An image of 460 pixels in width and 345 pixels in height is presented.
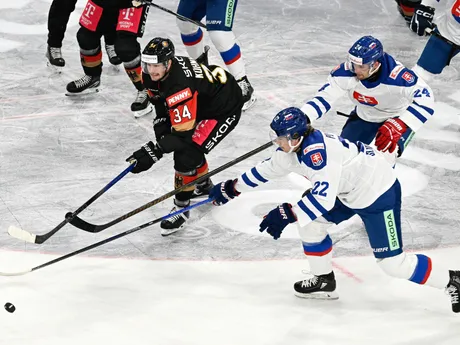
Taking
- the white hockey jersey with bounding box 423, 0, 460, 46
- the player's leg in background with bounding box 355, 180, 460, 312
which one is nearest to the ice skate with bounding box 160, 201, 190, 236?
the player's leg in background with bounding box 355, 180, 460, 312

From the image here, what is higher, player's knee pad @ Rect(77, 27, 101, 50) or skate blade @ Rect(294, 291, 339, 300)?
skate blade @ Rect(294, 291, 339, 300)

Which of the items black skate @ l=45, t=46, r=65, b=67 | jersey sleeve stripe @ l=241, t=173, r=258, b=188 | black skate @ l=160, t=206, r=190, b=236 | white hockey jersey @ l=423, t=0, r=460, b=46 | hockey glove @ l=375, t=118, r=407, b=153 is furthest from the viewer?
black skate @ l=45, t=46, r=65, b=67

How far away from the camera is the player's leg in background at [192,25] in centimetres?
597

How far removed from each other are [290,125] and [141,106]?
8.49 ft

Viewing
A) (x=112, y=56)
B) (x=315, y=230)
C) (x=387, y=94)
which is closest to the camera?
(x=315, y=230)

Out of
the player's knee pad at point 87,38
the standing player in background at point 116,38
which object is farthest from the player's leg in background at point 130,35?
the player's knee pad at point 87,38

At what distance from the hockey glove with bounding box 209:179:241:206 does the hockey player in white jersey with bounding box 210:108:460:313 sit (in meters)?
0.09

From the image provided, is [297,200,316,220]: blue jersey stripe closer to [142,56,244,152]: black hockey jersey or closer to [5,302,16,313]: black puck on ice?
[142,56,244,152]: black hockey jersey

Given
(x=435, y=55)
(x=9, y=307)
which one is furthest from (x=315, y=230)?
(x=435, y=55)

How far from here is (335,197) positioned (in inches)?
140

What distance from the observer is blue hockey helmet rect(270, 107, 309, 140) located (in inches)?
139

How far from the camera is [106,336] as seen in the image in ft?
11.6

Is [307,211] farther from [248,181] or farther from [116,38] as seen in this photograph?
[116,38]

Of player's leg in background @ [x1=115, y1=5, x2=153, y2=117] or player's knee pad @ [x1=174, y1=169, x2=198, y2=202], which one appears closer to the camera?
player's knee pad @ [x1=174, y1=169, x2=198, y2=202]
